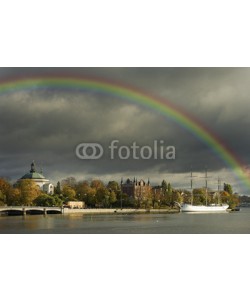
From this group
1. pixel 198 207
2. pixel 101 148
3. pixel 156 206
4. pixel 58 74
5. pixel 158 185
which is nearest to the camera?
pixel 58 74

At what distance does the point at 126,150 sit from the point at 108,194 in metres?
11.3

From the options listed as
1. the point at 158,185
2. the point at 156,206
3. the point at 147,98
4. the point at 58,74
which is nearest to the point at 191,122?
the point at 147,98

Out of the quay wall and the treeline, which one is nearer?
the treeline

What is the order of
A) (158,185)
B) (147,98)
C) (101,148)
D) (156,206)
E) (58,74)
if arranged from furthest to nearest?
(156,206), (158,185), (101,148), (147,98), (58,74)

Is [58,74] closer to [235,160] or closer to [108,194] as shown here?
[235,160]

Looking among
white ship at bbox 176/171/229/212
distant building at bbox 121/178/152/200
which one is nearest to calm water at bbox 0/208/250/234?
distant building at bbox 121/178/152/200

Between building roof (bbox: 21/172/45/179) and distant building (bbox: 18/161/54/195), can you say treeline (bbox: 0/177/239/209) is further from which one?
building roof (bbox: 21/172/45/179)

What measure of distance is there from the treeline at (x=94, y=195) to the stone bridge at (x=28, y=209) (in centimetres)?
38

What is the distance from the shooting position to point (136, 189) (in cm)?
2859

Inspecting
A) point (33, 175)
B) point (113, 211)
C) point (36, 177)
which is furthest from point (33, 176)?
point (113, 211)

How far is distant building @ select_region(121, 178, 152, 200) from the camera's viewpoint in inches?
Result: 1056

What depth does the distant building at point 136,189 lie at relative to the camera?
26828 mm

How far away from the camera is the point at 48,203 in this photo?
1196 inches

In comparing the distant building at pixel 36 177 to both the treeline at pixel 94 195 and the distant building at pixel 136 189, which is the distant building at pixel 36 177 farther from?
the distant building at pixel 136 189
